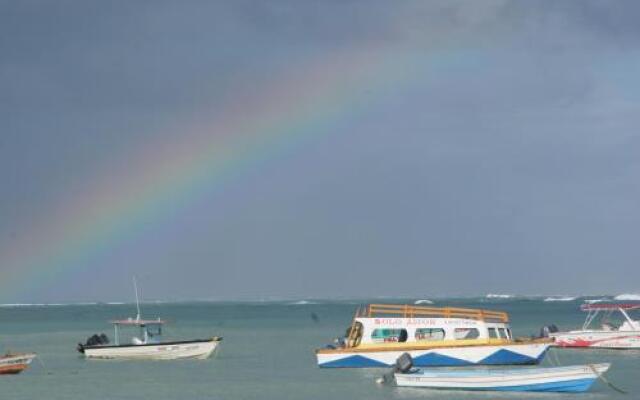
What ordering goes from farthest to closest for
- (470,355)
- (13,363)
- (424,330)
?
(13,363)
(424,330)
(470,355)

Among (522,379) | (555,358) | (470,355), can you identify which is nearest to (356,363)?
(470,355)

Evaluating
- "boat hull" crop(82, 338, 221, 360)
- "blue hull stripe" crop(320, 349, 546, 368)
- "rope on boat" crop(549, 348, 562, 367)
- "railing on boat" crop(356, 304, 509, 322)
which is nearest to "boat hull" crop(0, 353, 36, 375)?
"boat hull" crop(82, 338, 221, 360)

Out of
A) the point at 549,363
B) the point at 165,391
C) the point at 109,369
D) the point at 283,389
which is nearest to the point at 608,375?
the point at 549,363

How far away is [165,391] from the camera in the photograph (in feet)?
184

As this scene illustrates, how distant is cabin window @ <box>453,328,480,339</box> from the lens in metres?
59.2

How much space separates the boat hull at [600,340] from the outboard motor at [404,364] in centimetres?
2939

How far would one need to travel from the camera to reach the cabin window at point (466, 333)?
59.2 metres

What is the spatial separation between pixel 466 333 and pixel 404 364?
23.8 ft

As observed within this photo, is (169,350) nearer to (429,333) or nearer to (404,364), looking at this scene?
(429,333)

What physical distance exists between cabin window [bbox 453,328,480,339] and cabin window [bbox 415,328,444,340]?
803 millimetres

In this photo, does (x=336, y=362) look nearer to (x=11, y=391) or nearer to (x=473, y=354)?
(x=473, y=354)

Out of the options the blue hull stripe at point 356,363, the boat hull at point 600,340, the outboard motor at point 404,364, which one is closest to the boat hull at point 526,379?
the outboard motor at point 404,364

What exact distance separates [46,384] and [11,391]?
458 centimetres

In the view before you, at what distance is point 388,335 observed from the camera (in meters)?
60.2
